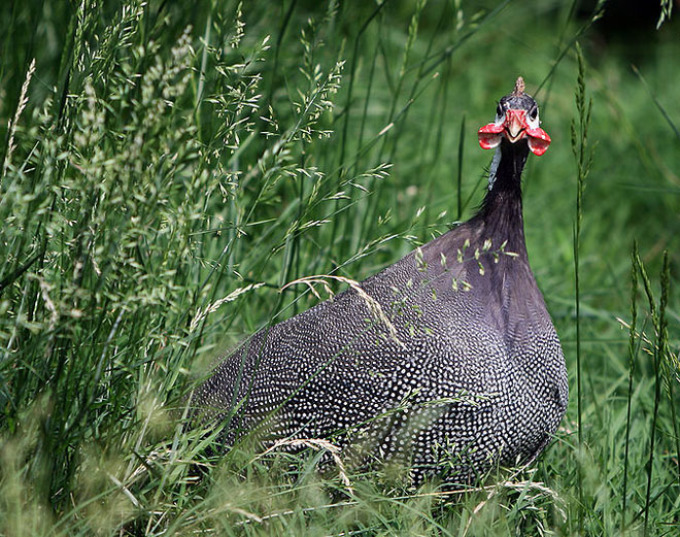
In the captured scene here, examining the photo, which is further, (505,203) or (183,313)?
(505,203)

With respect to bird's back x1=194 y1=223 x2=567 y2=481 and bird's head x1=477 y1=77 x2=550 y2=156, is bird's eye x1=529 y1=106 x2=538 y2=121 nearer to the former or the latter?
bird's head x1=477 y1=77 x2=550 y2=156

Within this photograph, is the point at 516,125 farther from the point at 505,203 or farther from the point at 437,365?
the point at 437,365

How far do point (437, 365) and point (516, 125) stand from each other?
0.64 metres

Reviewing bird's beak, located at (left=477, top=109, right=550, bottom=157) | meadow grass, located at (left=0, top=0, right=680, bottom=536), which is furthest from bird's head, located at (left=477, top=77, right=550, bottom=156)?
meadow grass, located at (left=0, top=0, right=680, bottom=536)

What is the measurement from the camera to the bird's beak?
222 centimetres

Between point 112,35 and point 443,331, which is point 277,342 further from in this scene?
point 112,35

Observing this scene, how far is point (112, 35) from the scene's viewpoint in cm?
186

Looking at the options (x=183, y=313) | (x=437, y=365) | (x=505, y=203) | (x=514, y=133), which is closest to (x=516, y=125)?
(x=514, y=133)

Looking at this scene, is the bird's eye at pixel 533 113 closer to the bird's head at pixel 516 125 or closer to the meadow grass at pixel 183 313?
the bird's head at pixel 516 125

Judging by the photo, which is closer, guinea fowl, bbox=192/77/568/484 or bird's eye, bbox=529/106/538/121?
guinea fowl, bbox=192/77/568/484

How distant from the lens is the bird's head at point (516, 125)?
223 cm

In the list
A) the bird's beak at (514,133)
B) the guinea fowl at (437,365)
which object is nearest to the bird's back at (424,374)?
the guinea fowl at (437,365)

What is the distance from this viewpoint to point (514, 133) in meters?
2.22

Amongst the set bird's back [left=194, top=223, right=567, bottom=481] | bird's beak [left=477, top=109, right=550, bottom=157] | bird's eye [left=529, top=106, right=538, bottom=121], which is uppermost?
bird's eye [left=529, top=106, right=538, bottom=121]
